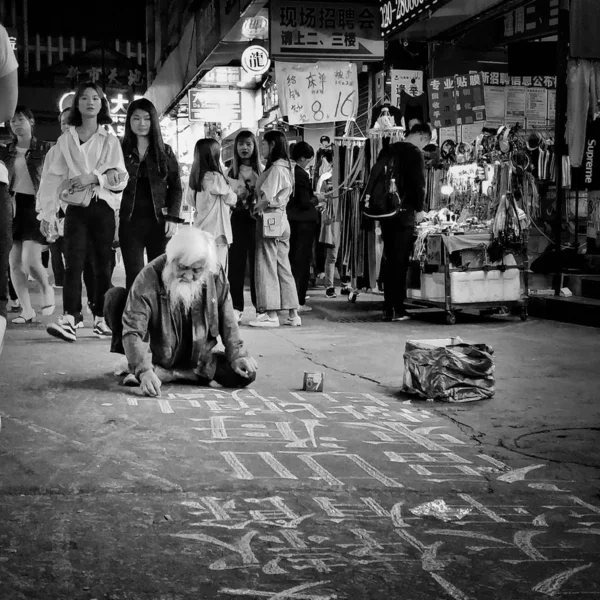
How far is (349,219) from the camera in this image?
41.5 ft

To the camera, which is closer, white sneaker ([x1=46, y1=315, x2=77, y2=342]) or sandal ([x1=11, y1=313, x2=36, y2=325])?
white sneaker ([x1=46, y1=315, x2=77, y2=342])

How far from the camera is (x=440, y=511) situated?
11.7ft

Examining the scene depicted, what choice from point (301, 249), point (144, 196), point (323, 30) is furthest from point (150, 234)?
point (323, 30)

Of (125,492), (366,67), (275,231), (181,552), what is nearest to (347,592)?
(181,552)

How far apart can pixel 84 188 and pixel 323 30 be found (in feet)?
19.9

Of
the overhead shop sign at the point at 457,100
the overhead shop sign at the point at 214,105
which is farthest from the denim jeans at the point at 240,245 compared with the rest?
the overhead shop sign at the point at 214,105

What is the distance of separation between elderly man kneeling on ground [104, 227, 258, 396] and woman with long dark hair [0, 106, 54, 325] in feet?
12.7

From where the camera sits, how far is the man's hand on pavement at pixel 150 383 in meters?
5.80

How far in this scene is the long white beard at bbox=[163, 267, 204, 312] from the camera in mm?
5816

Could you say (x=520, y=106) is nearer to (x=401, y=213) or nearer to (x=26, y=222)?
(x=401, y=213)

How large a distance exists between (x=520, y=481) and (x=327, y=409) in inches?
68.2

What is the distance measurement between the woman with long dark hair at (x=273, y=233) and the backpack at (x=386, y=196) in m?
0.99

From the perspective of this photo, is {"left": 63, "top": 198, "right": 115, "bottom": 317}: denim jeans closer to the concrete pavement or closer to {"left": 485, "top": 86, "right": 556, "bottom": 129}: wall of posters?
the concrete pavement

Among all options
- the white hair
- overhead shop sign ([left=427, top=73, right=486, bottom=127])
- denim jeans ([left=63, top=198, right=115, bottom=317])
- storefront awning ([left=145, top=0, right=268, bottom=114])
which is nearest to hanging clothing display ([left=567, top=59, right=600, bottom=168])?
overhead shop sign ([left=427, top=73, right=486, bottom=127])
